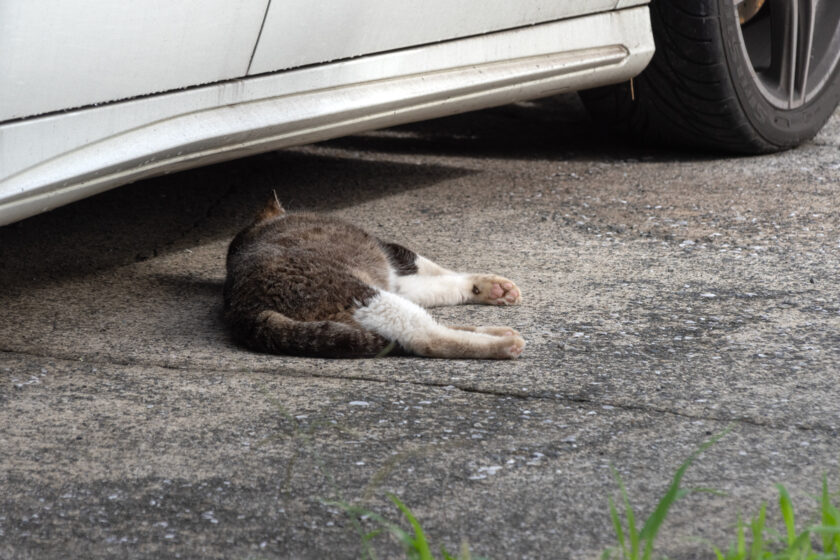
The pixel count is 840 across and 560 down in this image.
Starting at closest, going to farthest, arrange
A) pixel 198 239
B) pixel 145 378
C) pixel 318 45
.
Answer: pixel 145 378
pixel 318 45
pixel 198 239

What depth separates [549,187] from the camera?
4.73 metres

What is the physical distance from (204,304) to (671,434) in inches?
64.8

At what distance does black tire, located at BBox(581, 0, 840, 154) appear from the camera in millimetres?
4508

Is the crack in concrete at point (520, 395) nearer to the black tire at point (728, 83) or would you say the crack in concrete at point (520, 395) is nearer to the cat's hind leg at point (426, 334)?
the cat's hind leg at point (426, 334)

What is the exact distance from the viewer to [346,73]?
338cm


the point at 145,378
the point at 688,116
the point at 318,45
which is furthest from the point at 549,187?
the point at 145,378

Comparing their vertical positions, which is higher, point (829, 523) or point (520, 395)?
point (829, 523)

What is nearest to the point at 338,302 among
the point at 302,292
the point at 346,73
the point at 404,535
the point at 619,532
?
the point at 302,292

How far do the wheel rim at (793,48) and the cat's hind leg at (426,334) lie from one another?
2.34 metres

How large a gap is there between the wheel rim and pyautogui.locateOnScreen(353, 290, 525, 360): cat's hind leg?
7.68 ft

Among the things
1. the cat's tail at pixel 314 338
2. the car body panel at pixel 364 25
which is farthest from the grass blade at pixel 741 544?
the car body panel at pixel 364 25

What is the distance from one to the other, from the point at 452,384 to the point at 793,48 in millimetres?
2868

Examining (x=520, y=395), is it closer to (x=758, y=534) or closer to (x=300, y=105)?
(x=758, y=534)

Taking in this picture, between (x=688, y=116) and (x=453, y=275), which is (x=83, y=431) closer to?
(x=453, y=275)
